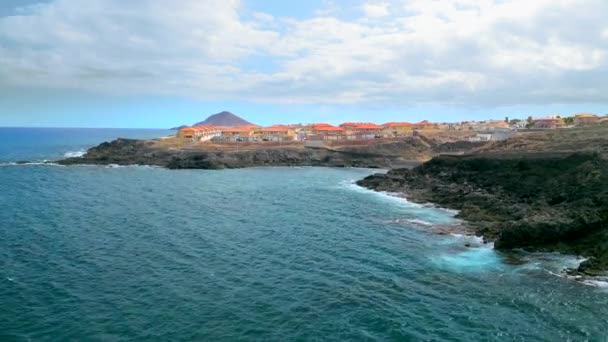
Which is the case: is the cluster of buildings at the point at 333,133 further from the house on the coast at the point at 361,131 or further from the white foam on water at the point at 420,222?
the white foam on water at the point at 420,222

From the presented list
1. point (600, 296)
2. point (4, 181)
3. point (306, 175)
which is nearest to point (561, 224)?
point (600, 296)

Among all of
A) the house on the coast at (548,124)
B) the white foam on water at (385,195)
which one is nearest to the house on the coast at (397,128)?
the house on the coast at (548,124)

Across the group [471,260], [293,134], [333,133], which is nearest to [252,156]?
[293,134]

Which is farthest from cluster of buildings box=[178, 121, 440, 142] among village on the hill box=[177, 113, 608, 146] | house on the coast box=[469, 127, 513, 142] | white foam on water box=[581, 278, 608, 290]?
white foam on water box=[581, 278, 608, 290]

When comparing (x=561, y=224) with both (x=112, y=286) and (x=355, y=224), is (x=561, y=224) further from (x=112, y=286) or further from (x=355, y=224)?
(x=112, y=286)

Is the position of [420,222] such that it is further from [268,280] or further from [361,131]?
[361,131]
